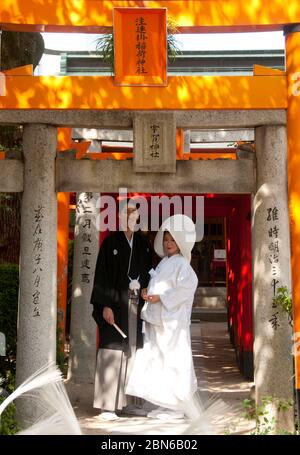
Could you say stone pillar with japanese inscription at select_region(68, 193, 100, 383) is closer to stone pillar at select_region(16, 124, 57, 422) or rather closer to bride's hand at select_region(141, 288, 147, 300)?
bride's hand at select_region(141, 288, 147, 300)

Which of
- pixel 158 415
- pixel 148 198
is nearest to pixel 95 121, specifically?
pixel 158 415

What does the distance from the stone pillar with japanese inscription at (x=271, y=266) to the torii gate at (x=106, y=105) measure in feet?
0.07

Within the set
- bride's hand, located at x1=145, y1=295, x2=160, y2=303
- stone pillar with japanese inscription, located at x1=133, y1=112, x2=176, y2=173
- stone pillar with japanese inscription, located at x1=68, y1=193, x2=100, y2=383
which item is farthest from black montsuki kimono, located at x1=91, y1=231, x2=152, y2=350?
stone pillar with japanese inscription, located at x1=68, y1=193, x2=100, y2=383

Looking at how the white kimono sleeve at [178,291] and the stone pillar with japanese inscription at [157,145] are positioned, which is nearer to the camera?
the stone pillar with japanese inscription at [157,145]

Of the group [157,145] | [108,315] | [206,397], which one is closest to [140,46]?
[157,145]

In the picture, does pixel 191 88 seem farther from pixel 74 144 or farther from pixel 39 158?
pixel 74 144

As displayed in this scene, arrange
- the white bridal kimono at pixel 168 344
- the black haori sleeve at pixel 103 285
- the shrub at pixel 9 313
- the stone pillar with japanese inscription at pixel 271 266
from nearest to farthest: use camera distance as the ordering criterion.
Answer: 1. the stone pillar with japanese inscription at pixel 271 266
2. the white bridal kimono at pixel 168 344
3. the black haori sleeve at pixel 103 285
4. the shrub at pixel 9 313

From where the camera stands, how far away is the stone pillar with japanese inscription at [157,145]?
244 inches

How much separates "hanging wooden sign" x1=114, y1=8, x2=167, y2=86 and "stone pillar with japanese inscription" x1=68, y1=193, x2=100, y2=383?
147 inches

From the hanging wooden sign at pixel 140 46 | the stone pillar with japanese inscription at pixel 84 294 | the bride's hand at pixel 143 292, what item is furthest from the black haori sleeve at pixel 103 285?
the stone pillar with japanese inscription at pixel 84 294

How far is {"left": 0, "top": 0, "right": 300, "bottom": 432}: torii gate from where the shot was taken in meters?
5.84

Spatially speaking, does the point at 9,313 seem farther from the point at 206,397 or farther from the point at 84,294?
the point at 206,397

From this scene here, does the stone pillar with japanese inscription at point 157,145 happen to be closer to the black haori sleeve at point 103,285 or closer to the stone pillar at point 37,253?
the stone pillar at point 37,253

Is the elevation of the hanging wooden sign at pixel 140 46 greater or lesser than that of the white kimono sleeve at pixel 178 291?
greater
